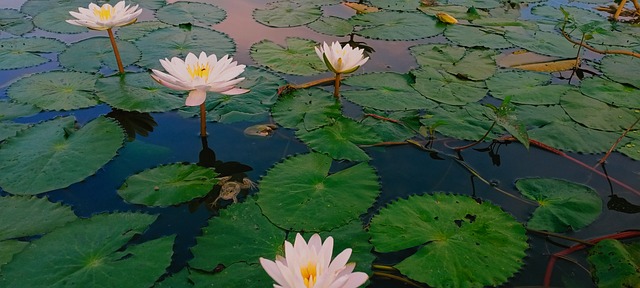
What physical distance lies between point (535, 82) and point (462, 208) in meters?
1.67

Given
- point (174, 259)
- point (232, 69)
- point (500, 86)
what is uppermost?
point (232, 69)

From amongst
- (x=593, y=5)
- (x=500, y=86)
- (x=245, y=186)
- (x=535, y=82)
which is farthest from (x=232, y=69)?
(x=593, y=5)

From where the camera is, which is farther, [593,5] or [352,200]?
[593,5]

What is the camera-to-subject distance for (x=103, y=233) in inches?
79.7

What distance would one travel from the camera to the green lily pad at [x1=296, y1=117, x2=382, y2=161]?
Answer: 8.43 feet

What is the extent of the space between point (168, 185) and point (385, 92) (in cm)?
157

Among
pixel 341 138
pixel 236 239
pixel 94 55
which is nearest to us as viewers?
pixel 236 239

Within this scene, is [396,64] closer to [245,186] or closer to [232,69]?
[232,69]

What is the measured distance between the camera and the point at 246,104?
3.01 meters

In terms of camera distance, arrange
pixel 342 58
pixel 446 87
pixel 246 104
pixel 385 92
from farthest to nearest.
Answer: pixel 446 87
pixel 385 92
pixel 246 104
pixel 342 58

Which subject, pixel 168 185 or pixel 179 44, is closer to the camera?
pixel 168 185

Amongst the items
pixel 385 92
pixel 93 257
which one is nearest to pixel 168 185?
pixel 93 257

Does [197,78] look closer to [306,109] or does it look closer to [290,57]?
[306,109]

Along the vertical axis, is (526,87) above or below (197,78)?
below
